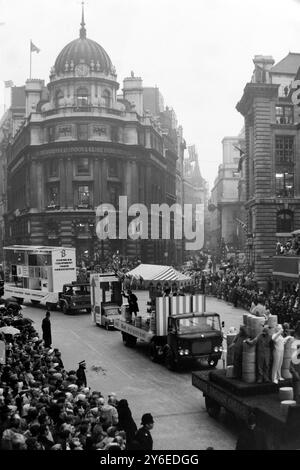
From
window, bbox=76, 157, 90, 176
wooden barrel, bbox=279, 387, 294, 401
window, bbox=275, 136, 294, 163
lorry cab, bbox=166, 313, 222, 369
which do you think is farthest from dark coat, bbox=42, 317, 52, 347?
window, bbox=76, 157, 90, 176

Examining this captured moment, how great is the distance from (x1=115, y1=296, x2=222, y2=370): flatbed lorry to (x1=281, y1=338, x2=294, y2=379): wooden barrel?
19.6 ft

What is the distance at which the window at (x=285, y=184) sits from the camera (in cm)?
4562

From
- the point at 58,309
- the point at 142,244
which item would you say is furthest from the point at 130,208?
the point at 58,309

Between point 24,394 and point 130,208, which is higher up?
point 130,208

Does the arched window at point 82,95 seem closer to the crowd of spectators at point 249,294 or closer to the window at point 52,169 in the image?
the window at point 52,169

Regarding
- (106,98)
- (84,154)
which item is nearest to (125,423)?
(84,154)

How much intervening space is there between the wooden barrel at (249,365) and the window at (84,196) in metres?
50.7

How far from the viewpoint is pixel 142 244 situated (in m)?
65.1

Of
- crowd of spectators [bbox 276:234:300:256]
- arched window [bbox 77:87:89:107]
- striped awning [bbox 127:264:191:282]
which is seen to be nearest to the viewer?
striped awning [bbox 127:264:191:282]

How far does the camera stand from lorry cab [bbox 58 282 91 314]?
33438mm

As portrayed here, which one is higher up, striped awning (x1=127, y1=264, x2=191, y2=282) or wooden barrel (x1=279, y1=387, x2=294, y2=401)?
striped awning (x1=127, y1=264, x2=191, y2=282)

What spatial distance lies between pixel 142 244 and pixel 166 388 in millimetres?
47726

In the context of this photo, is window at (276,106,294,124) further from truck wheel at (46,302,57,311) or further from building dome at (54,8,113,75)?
building dome at (54,8,113,75)
